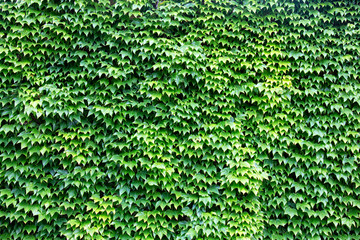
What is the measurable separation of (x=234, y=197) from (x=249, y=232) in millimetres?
570

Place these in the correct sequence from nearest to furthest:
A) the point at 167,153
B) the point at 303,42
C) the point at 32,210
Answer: the point at 32,210 → the point at 167,153 → the point at 303,42

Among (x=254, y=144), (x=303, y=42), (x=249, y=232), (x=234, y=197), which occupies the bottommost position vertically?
(x=249, y=232)

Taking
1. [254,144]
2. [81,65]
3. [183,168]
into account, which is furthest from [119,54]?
[254,144]

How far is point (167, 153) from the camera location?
3.94 meters

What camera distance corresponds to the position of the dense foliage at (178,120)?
3.78m

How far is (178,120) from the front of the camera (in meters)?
3.93

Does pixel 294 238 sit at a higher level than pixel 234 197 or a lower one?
lower

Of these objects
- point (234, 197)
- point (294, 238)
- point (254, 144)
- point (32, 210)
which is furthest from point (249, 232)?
point (32, 210)

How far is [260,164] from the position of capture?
4.19 m

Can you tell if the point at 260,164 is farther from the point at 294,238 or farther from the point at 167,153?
the point at 167,153

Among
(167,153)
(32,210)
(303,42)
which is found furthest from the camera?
(303,42)

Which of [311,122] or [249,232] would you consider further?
[311,122]

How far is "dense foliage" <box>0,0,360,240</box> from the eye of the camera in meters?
Result: 3.78

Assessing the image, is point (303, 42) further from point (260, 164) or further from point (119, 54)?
point (119, 54)
